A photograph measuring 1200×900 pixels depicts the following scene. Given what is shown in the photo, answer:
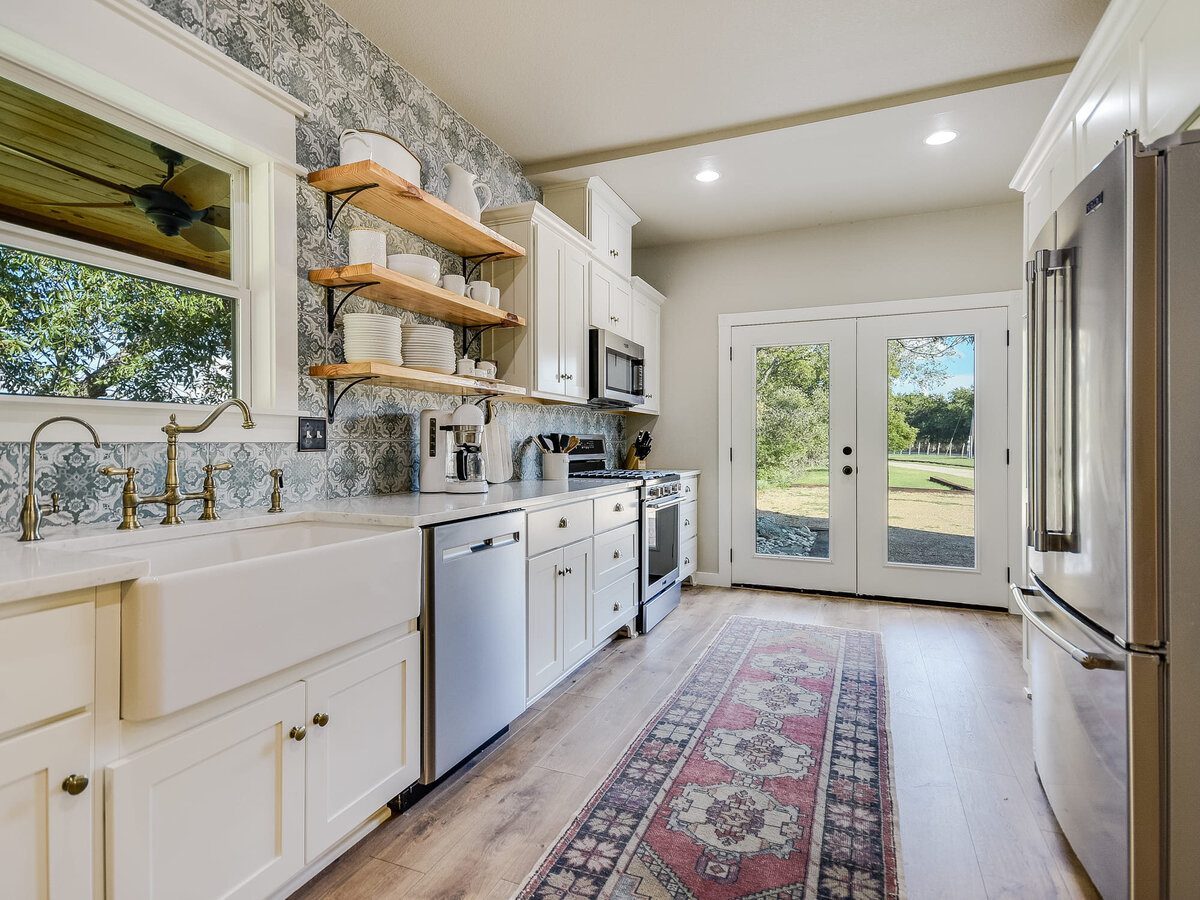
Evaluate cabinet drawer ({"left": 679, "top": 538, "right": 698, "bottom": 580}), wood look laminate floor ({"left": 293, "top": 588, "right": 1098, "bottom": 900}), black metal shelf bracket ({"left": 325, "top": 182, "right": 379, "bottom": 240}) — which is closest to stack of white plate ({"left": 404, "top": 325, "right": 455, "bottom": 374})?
black metal shelf bracket ({"left": 325, "top": 182, "right": 379, "bottom": 240})

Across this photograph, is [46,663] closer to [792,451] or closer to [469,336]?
[469,336]

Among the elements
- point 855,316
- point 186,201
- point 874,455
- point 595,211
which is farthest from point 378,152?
point 874,455

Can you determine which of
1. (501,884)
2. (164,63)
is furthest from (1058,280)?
(164,63)

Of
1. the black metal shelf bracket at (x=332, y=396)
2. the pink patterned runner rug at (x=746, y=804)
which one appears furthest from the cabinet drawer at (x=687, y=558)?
the black metal shelf bracket at (x=332, y=396)

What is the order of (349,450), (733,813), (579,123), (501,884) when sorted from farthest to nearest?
(579,123) < (349,450) < (733,813) < (501,884)

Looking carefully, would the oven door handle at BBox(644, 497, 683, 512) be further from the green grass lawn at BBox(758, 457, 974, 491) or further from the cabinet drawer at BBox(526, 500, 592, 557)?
the green grass lawn at BBox(758, 457, 974, 491)

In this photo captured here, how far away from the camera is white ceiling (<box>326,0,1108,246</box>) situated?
93.6 inches

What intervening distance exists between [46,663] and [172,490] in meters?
0.72

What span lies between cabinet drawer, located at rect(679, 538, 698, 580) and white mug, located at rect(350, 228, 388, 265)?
2845 mm

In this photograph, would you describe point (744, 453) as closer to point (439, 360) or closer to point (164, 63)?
point (439, 360)

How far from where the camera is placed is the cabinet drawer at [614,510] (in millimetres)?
3061

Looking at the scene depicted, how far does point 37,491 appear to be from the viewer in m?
1.48

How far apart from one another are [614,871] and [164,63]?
244 cm

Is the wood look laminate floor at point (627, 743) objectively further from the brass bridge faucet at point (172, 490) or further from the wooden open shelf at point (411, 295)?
the wooden open shelf at point (411, 295)
